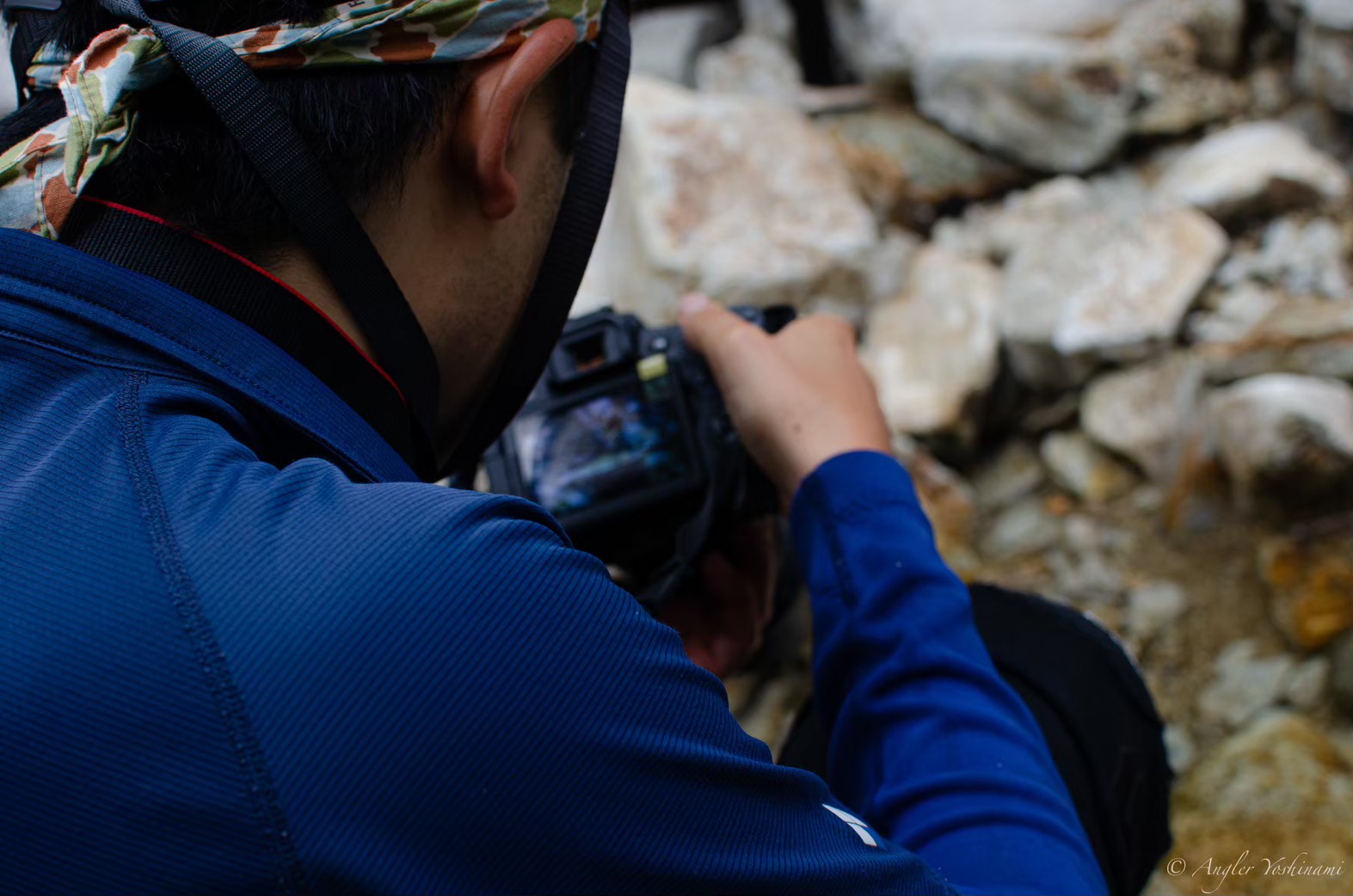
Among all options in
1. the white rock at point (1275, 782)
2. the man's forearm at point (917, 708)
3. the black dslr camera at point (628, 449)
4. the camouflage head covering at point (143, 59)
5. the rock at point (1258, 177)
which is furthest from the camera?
the rock at point (1258, 177)

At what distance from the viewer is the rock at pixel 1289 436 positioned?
189cm

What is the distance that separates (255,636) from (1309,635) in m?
1.85

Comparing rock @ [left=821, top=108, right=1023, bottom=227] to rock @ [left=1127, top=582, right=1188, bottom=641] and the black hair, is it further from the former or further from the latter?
the black hair

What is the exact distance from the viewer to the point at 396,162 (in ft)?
2.61

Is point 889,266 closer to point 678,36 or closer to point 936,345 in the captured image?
point 936,345

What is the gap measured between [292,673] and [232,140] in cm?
Result: 39

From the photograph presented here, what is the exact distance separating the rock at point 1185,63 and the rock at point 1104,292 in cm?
55

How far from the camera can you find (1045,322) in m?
2.43

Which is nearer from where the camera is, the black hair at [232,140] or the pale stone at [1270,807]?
the black hair at [232,140]

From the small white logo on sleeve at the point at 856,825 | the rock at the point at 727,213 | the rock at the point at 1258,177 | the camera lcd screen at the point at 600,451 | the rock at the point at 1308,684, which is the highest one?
the small white logo on sleeve at the point at 856,825

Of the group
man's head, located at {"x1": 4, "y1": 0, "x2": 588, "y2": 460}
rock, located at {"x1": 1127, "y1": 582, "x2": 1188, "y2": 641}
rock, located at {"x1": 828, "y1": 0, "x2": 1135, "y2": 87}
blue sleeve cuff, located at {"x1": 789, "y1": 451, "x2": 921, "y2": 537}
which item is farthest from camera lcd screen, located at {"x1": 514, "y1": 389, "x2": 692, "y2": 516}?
rock, located at {"x1": 828, "y1": 0, "x2": 1135, "y2": 87}

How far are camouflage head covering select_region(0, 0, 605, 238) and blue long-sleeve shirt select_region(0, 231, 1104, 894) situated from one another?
65 mm

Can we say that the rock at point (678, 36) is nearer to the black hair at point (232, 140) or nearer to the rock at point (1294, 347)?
the rock at point (1294, 347)

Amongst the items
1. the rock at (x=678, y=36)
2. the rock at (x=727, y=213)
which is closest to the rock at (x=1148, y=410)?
the rock at (x=727, y=213)
